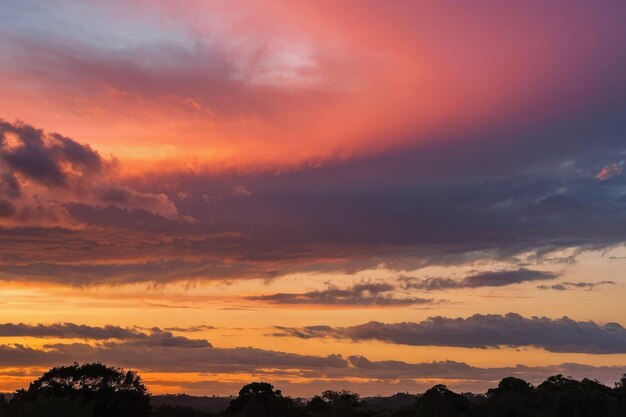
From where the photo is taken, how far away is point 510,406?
128m

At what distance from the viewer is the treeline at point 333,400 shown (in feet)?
357

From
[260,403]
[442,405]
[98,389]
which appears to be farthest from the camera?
[260,403]

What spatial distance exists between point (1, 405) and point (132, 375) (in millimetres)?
26859

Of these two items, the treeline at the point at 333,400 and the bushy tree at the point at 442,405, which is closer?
the treeline at the point at 333,400

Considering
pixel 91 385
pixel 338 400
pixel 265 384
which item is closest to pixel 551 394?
pixel 338 400

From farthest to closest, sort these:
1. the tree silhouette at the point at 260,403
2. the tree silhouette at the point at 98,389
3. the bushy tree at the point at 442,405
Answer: the tree silhouette at the point at 260,403, the bushy tree at the point at 442,405, the tree silhouette at the point at 98,389

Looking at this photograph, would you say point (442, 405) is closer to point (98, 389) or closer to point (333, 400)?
point (333, 400)

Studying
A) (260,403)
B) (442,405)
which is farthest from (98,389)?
(442,405)

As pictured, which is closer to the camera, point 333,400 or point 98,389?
point 98,389

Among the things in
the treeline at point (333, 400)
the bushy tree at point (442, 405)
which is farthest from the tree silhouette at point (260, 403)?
the bushy tree at point (442, 405)

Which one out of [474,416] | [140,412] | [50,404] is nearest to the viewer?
[50,404]

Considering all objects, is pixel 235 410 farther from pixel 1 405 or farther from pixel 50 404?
pixel 50 404

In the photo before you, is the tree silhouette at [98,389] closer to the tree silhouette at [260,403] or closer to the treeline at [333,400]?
the treeline at [333,400]

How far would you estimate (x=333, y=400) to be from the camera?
458ft
